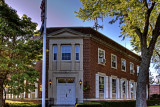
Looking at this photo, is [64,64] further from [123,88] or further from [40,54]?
[123,88]

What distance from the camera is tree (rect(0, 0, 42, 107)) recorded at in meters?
14.0

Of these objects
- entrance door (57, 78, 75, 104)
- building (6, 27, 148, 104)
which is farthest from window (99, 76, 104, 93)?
entrance door (57, 78, 75, 104)

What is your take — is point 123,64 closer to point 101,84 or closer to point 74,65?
point 101,84

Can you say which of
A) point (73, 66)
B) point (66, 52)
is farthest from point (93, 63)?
point (66, 52)

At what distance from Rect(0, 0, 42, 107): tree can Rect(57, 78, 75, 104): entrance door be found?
484 centimetres

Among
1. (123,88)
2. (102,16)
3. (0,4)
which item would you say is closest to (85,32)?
(102,16)

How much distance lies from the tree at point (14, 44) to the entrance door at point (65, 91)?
4839mm

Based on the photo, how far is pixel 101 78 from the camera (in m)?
22.1

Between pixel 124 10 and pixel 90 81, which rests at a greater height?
pixel 124 10

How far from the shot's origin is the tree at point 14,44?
1398 cm

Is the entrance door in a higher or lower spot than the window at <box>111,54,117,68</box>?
lower

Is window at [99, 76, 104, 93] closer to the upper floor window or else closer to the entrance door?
the upper floor window

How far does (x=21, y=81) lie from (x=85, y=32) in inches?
334

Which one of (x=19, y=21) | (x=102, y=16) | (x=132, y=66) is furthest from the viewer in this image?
(x=132, y=66)
